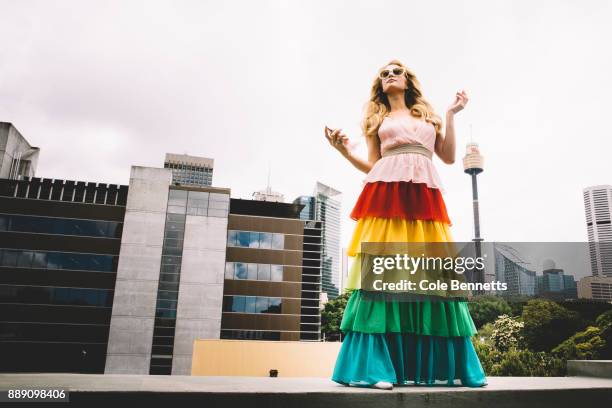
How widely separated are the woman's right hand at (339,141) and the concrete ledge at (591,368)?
3157mm

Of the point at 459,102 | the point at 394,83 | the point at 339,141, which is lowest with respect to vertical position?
the point at 339,141

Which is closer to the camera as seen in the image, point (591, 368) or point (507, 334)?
point (591, 368)

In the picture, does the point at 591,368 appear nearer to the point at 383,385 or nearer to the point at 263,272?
the point at 383,385

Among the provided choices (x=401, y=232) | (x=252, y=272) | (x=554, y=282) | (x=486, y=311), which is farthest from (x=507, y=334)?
(x=554, y=282)

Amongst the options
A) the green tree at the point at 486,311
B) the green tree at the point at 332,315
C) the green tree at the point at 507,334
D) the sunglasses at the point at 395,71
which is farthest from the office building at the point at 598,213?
the sunglasses at the point at 395,71

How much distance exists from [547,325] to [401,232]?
46.0 m

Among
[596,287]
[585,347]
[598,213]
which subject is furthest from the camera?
[598,213]

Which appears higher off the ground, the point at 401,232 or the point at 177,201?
the point at 177,201

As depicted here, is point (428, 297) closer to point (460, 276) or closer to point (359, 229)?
point (460, 276)

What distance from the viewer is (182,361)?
4394 cm

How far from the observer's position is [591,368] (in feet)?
14.6

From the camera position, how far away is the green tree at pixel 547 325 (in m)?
41.5

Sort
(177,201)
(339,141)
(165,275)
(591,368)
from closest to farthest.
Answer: (339,141) → (591,368) → (165,275) → (177,201)

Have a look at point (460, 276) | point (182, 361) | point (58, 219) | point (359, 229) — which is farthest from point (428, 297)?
point (58, 219)
